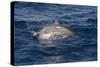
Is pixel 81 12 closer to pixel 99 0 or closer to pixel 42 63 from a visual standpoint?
pixel 99 0

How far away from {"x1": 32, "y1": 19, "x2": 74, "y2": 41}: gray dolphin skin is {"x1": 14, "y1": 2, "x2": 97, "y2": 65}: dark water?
54 mm

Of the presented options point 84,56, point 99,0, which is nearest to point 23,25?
point 84,56

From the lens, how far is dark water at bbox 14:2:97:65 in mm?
3396

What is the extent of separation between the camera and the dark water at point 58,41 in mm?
3396

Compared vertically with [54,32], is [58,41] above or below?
below

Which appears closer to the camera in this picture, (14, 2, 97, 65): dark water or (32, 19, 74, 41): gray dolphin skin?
(14, 2, 97, 65): dark water

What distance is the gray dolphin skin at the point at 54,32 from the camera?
350 cm

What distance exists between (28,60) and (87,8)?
112 cm

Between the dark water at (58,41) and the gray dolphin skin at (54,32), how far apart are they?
5 cm

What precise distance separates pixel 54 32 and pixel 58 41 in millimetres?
132

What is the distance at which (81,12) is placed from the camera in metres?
3.74

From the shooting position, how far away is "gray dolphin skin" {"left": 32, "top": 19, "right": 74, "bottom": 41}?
3.50 m

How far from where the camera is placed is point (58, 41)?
11.8 ft

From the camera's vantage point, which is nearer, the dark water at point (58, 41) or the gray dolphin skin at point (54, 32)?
the dark water at point (58, 41)
